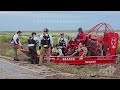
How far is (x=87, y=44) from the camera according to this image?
27.2 feet

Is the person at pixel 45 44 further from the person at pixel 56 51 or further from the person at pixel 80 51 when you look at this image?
the person at pixel 80 51

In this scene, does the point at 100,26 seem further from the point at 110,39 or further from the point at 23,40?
the point at 23,40

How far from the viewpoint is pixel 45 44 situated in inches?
305

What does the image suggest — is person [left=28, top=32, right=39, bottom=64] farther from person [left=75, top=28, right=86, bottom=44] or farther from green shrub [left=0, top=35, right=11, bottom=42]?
person [left=75, top=28, right=86, bottom=44]

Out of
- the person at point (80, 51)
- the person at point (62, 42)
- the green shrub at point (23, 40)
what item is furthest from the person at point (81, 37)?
the green shrub at point (23, 40)

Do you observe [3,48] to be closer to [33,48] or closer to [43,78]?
[33,48]

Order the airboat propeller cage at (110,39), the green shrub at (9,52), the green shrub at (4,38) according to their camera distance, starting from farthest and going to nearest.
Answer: the airboat propeller cage at (110,39) → the green shrub at (9,52) → the green shrub at (4,38)

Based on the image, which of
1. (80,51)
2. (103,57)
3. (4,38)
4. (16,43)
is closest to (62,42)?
(80,51)

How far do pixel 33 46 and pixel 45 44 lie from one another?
21 centimetres

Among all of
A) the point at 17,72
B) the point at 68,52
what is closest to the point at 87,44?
the point at 68,52

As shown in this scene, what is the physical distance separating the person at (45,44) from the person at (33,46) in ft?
0.26

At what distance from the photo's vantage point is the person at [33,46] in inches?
299
